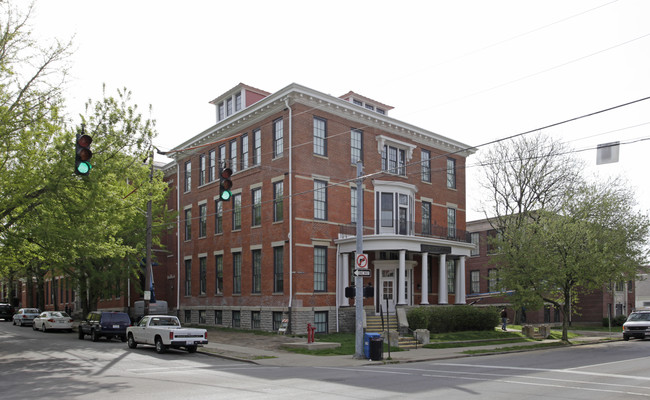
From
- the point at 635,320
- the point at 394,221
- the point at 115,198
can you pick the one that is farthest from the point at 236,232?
the point at 635,320

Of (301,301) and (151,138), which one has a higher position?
(151,138)

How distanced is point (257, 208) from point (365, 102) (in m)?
10.1

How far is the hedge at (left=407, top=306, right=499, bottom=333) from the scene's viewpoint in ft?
96.9

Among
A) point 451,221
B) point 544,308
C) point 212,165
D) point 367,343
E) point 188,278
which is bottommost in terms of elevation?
point 544,308

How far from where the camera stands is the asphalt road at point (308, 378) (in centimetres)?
1264

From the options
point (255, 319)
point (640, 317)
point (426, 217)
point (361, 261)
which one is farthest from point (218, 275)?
point (640, 317)

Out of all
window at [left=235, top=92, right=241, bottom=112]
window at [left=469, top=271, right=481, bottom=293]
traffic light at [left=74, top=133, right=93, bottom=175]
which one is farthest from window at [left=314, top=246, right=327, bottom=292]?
window at [left=469, top=271, right=481, bottom=293]

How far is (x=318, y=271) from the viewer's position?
32.1m

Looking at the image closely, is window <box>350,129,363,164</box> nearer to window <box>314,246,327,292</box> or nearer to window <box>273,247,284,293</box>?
window <box>314,246,327,292</box>

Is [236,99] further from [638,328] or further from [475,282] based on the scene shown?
[475,282]

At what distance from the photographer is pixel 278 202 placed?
32688mm

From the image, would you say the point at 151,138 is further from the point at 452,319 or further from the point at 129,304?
the point at 129,304

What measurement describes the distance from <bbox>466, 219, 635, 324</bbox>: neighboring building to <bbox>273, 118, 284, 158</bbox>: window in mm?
25927

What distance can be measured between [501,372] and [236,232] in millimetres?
22026
